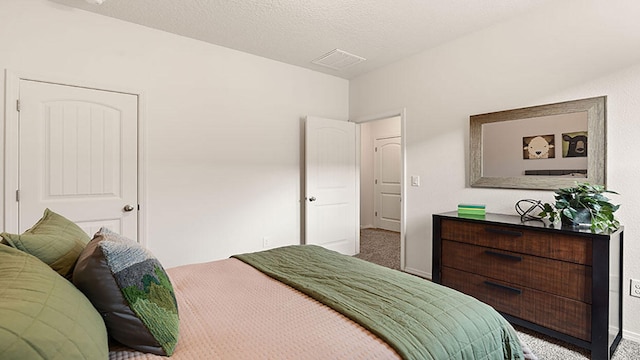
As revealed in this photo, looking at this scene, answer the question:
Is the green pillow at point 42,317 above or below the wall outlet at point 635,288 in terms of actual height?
above

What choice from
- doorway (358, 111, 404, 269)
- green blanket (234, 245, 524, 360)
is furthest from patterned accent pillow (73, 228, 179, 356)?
doorway (358, 111, 404, 269)

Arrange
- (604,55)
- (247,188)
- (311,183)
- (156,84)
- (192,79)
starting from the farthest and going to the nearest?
(311,183) < (247,188) < (192,79) < (156,84) < (604,55)

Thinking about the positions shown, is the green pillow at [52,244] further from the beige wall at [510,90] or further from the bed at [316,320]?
the beige wall at [510,90]

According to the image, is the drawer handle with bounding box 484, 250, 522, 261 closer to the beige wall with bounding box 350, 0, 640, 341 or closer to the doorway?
the beige wall with bounding box 350, 0, 640, 341

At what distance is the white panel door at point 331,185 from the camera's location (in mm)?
3955

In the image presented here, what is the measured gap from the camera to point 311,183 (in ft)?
13.0

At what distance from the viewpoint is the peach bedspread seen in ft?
3.14

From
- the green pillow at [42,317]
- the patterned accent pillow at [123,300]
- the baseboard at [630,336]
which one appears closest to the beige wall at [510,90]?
the baseboard at [630,336]

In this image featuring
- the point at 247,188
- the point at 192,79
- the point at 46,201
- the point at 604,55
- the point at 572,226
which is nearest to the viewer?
the point at 572,226

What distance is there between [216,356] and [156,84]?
9.36 feet

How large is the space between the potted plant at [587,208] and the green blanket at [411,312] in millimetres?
1267

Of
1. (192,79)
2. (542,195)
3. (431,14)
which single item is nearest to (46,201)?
(192,79)

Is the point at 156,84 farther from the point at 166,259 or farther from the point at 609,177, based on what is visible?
the point at 609,177

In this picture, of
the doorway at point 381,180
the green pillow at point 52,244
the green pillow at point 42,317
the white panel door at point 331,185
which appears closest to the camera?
the green pillow at point 42,317
